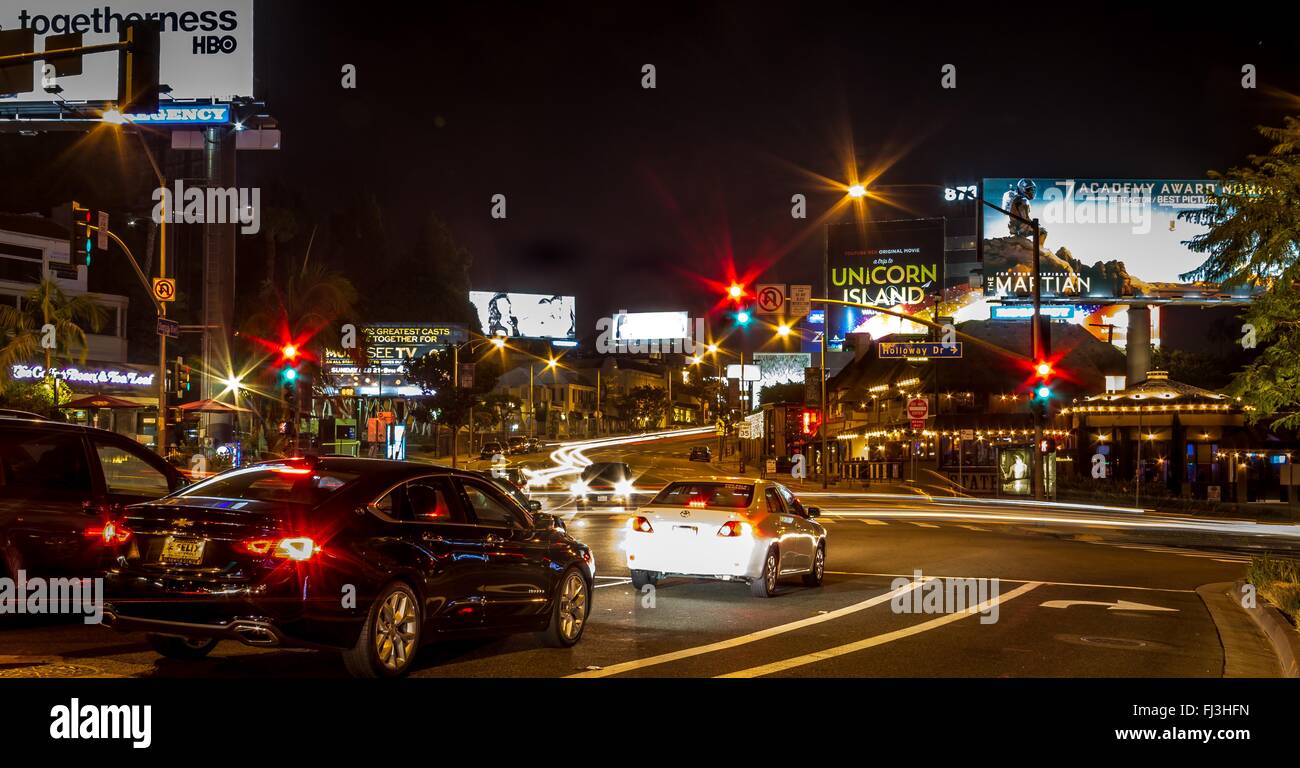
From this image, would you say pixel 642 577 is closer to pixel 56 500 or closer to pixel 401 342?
pixel 56 500

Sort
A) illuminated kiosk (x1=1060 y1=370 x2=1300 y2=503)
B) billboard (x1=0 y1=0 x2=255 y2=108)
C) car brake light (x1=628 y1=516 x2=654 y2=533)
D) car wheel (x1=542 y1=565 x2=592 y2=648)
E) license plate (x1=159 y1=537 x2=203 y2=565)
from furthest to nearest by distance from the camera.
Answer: billboard (x1=0 y1=0 x2=255 y2=108) → illuminated kiosk (x1=1060 y1=370 x2=1300 y2=503) → car brake light (x1=628 y1=516 x2=654 y2=533) → car wheel (x1=542 y1=565 x2=592 y2=648) → license plate (x1=159 y1=537 x2=203 y2=565)

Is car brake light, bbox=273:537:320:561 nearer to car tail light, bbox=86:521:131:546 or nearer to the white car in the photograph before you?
car tail light, bbox=86:521:131:546

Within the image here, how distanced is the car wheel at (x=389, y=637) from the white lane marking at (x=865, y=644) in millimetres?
2364

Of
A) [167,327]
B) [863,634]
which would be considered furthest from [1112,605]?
[167,327]

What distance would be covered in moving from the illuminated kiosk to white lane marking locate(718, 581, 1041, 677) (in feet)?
116

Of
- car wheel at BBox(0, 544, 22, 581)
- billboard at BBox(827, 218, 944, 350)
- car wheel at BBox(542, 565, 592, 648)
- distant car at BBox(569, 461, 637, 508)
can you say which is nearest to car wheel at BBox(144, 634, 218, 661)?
car wheel at BBox(0, 544, 22, 581)

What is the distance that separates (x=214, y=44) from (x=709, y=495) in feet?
148

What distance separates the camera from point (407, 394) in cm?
9338

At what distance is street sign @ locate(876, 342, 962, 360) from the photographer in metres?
35.7

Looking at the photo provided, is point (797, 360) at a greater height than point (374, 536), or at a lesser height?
greater

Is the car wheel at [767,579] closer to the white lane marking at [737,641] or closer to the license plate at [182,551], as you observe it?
the white lane marking at [737,641]
